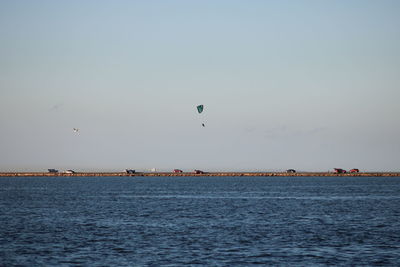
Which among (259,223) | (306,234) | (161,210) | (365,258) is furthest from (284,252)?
(161,210)

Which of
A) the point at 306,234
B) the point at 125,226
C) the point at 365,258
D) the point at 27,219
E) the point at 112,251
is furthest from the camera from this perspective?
the point at 27,219

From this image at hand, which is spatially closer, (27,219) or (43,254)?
(43,254)

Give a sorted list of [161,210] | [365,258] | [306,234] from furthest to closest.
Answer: [161,210] < [306,234] < [365,258]

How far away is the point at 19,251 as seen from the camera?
4466 cm

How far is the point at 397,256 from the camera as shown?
42312 millimetres

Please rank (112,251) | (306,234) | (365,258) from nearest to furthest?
(365,258), (112,251), (306,234)

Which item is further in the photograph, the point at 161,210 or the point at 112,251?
the point at 161,210

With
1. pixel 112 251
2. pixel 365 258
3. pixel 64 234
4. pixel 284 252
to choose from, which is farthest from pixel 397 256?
pixel 64 234

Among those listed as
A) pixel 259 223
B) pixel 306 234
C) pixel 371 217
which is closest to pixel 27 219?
pixel 259 223

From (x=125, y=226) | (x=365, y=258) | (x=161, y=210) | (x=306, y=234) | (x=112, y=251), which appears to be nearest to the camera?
(x=365, y=258)

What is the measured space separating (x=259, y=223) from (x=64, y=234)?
1968cm

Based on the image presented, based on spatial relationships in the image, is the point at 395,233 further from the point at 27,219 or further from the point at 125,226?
the point at 27,219

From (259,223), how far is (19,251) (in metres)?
26.4

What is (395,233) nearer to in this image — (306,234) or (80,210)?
(306,234)
